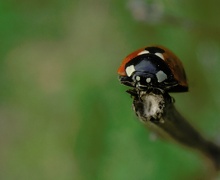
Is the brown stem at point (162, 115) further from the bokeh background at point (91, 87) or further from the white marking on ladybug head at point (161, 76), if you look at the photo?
the bokeh background at point (91, 87)

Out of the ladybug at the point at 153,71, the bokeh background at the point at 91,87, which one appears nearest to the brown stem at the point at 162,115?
the ladybug at the point at 153,71

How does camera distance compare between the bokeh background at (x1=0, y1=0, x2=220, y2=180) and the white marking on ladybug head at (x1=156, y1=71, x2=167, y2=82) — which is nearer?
the white marking on ladybug head at (x1=156, y1=71, x2=167, y2=82)

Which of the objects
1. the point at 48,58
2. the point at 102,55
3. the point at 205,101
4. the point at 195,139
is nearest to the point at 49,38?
the point at 48,58

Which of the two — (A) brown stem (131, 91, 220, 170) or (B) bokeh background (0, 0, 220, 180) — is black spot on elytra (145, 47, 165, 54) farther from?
(B) bokeh background (0, 0, 220, 180)

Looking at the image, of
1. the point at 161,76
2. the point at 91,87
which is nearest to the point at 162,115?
the point at 161,76

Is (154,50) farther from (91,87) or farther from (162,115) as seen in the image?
(91,87)

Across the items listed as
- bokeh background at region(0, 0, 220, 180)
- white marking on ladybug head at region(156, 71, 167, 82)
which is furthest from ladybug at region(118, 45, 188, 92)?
bokeh background at region(0, 0, 220, 180)
